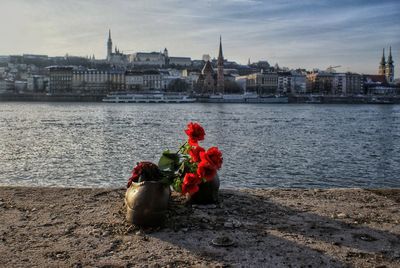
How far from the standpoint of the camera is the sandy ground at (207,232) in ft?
17.3

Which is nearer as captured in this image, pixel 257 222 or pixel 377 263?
pixel 377 263

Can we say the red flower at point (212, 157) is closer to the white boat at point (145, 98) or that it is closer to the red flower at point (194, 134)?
the red flower at point (194, 134)

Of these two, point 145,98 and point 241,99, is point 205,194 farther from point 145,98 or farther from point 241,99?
point 241,99

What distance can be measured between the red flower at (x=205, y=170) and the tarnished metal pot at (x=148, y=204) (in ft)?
2.57

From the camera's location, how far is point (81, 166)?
18.3m

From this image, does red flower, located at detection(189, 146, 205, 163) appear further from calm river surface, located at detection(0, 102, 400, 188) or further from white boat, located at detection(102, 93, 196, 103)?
white boat, located at detection(102, 93, 196, 103)

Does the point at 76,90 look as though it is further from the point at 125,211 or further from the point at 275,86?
the point at 125,211

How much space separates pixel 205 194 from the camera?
736cm

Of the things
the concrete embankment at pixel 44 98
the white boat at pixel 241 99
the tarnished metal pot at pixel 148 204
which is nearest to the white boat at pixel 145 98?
the white boat at pixel 241 99

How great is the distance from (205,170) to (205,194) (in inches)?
25.8

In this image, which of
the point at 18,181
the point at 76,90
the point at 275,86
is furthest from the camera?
the point at 275,86

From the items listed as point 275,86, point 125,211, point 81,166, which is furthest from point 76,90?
point 125,211

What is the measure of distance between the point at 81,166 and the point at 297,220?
12969 millimetres

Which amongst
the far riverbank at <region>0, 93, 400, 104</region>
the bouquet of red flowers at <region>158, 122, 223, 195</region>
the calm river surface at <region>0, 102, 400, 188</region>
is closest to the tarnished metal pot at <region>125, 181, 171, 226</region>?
the bouquet of red flowers at <region>158, 122, 223, 195</region>
